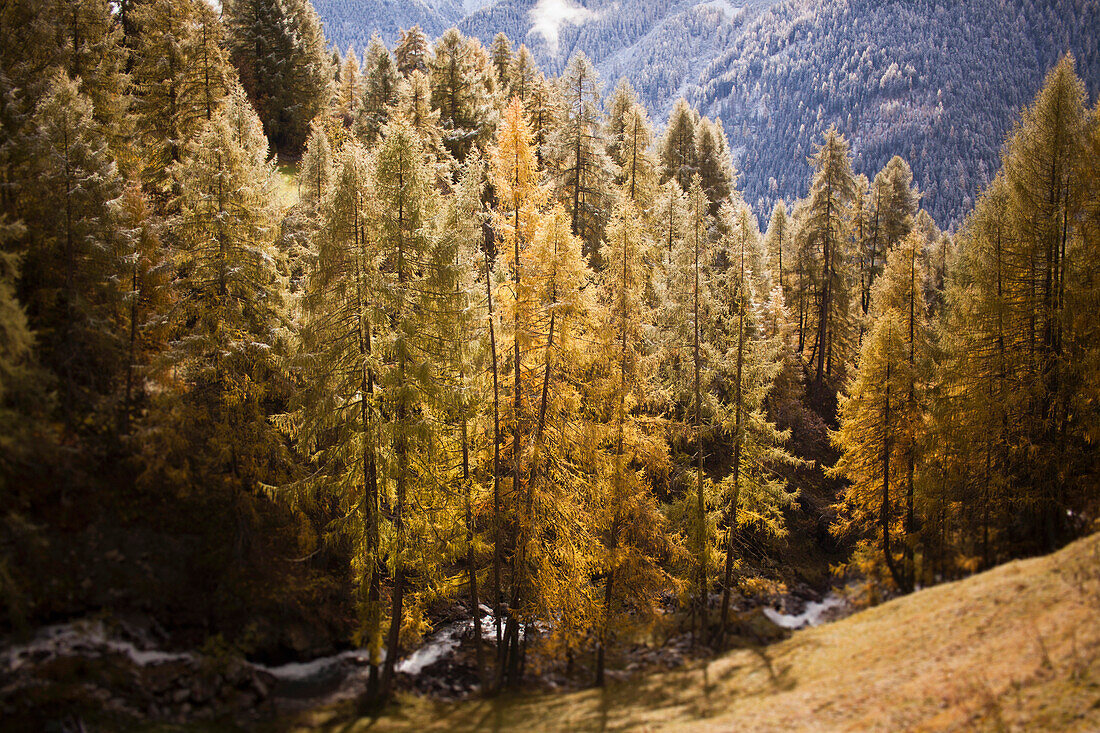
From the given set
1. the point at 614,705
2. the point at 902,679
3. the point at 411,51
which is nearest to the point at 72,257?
the point at 614,705

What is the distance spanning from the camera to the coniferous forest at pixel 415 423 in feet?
48.0

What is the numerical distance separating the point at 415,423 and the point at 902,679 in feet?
41.1

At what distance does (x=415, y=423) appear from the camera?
52.5 feet

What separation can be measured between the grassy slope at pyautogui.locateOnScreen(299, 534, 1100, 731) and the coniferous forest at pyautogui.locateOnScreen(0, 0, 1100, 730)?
3.53 feet

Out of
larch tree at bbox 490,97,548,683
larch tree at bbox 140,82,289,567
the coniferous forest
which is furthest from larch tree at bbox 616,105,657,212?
larch tree at bbox 140,82,289,567

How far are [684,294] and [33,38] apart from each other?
2609 cm

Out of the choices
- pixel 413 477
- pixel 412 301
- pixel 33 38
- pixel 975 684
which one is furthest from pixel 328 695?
pixel 33 38

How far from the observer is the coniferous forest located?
48.0 ft

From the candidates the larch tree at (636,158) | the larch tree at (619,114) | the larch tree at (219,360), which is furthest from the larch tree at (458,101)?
the larch tree at (219,360)

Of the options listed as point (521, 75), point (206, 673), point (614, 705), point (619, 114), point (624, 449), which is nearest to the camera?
point (206, 673)

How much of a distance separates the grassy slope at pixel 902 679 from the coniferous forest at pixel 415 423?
1075mm

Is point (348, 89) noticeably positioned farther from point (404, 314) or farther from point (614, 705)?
point (614, 705)

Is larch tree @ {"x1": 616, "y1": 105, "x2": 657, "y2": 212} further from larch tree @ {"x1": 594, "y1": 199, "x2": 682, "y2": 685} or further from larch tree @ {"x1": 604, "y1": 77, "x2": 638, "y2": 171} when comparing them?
larch tree @ {"x1": 594, "y1": 199, "x2": 682, "y2": 685}

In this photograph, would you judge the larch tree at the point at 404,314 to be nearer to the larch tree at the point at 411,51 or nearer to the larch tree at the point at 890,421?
the larch tree at the point at 890,421
